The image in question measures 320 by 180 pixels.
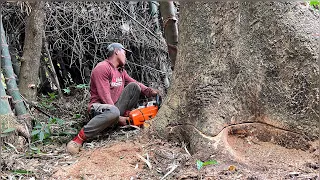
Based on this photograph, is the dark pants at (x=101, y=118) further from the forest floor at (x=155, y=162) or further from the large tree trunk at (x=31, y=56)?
the large tree trunk at (x=31, y=56)

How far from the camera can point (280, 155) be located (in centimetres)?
220

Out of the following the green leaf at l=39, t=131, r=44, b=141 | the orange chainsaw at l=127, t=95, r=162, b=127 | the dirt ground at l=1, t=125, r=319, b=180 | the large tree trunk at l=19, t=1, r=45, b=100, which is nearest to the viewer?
the dirt ground at l=1, t=125, r=319, b=180

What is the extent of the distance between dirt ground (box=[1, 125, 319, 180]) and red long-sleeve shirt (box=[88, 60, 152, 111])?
746 mm

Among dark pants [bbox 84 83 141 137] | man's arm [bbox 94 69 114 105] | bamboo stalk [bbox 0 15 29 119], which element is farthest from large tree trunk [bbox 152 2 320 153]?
bamboo stalk [bbox 0 15 29 119]

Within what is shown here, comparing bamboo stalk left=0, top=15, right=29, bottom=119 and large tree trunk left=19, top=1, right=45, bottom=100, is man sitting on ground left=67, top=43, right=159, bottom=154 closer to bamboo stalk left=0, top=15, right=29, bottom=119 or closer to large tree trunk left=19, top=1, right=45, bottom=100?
bamboo stalk left=0, top=15, right=29, bottom=119

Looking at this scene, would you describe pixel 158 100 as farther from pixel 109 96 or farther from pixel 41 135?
pixel 41 135

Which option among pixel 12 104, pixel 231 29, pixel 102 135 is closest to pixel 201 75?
pixel 231 29

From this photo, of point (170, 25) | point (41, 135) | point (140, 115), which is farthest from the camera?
point (170, 25)

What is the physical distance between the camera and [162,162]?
2.46 m

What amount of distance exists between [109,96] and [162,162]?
1.36m

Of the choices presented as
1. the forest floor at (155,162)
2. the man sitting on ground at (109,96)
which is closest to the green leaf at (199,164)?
the forest floor at (155,162)

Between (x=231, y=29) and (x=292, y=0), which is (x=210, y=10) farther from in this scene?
(x=292, y=0)

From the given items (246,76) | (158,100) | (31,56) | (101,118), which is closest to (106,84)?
(101,118)

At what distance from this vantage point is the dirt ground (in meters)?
2.05
